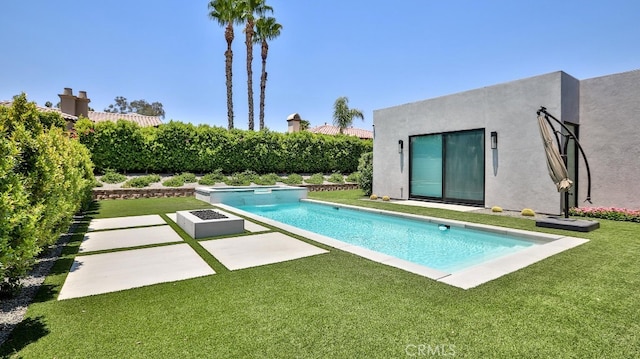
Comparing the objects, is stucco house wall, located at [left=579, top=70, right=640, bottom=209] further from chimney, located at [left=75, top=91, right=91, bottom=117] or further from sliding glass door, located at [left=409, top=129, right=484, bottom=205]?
chimney, located at [left=75, top=91, right=91, bottom=117]

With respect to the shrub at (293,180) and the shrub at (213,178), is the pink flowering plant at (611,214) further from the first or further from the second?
the shrub at (213,178)

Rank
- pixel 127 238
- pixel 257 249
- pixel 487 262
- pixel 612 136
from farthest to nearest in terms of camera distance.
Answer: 1. pixel 612 136
2. pixel 127 238
3. pixel 257 249
4. pixel 487 262

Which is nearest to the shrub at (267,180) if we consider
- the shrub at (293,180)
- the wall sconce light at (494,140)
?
the shrub at (293,180)

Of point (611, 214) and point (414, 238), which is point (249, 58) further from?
point (611, 214)

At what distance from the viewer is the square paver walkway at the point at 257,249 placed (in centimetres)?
462

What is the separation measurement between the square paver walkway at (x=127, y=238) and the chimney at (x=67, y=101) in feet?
94.5

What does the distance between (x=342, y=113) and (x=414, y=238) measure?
34.5 m

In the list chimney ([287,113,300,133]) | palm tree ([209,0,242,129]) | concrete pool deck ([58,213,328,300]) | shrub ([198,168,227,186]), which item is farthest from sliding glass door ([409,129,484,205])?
chimney ([287,113,300,133])

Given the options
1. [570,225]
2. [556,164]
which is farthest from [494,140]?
[570,225]

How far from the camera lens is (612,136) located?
8992 mm

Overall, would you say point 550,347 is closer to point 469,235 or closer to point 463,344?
point 463,344

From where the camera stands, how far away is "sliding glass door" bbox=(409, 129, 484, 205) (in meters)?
10.9

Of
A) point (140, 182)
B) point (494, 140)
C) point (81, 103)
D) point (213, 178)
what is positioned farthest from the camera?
point (81, 103)

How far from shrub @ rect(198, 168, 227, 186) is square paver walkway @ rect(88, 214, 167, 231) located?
327 inches
